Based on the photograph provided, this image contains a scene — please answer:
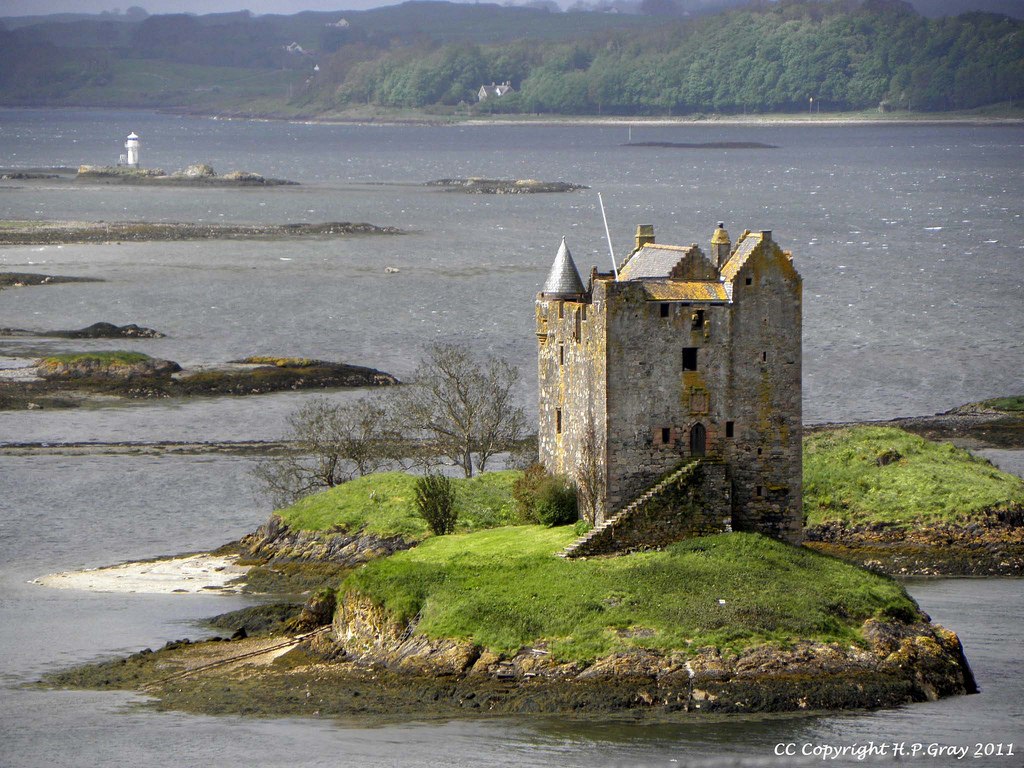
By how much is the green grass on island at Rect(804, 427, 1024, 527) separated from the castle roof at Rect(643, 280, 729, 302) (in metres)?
14.2

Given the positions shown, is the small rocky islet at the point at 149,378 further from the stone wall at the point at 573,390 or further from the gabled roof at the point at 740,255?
the gabled roof at the point at 740,255

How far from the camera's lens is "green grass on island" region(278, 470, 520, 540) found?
55750mm

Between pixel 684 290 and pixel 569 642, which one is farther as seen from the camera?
pixel 684 290

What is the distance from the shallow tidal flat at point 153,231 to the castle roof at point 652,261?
11737cm

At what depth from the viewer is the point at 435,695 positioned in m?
A: 42.1

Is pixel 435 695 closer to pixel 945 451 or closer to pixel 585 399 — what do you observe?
pixel 585 399

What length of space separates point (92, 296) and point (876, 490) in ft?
257

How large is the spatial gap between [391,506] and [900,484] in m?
15.6

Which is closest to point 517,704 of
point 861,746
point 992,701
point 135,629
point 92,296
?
point 861,746

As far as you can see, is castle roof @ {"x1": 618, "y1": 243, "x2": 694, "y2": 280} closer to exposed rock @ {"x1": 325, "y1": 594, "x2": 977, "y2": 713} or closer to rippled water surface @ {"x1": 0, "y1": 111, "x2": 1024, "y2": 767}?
exposed rock @ {"x1": 325, "y1": 594, "x2": 977, "y2": 713}

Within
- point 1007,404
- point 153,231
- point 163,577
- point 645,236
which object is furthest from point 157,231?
point 645,236

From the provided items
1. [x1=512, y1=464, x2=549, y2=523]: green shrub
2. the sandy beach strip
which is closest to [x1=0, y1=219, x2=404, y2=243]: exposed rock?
the sandy beach strip

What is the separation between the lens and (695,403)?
47.0 metres

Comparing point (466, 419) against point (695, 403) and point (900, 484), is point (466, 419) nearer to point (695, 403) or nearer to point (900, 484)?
point (900, 484)
